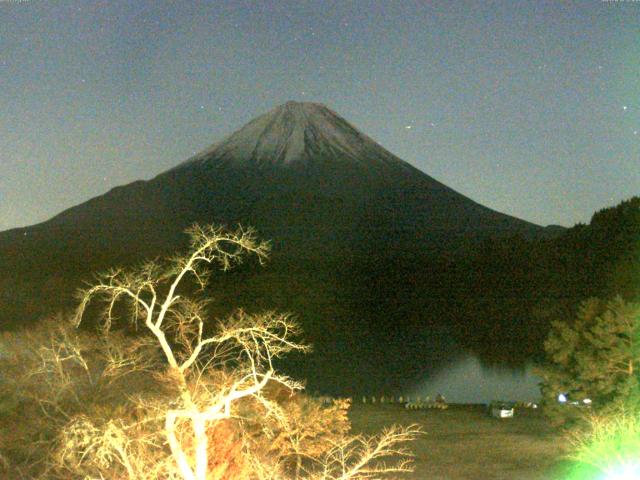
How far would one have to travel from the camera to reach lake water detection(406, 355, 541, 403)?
113ft

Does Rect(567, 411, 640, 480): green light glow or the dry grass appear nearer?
Rect(567, 411, 640, 480): green light glow

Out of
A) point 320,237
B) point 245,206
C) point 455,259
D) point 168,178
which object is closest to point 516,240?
point 455,259

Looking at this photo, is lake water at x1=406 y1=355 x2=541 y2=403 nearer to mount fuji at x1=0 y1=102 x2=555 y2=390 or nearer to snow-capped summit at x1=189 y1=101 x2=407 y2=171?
mount fuji at x1=0 y1=102 x2=555 y2=390

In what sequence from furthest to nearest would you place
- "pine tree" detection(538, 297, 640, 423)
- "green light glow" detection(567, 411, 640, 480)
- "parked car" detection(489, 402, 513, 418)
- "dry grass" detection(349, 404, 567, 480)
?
"parked car" detection(489, 402, 513, 418)
"pine tree" detection(538, 297, 640, 423)
"dry grass" detection(349, 404, 567, 480)
"green light glow" detection(567, 411, 640, 480)

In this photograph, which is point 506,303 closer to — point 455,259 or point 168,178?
point 455,259

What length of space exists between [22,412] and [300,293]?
56.6 m

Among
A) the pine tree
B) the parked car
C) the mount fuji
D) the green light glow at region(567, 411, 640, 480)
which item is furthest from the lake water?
the green light glow at region(567, 411, 640, 480)

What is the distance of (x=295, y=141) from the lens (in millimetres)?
99500

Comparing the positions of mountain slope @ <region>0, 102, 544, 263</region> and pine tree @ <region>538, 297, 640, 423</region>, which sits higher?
mountain slope @ <region>0, 102, 544, 263</region>

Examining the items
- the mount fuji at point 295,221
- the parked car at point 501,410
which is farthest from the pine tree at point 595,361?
the mount fuji at point 295,221

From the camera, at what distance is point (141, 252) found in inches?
2908

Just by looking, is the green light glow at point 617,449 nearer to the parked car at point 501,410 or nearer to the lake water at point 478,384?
the parked car at point 501,410

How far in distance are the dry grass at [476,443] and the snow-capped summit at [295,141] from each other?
70.9 metres

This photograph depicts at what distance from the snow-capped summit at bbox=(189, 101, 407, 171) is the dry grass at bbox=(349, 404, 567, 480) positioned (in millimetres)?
70931
